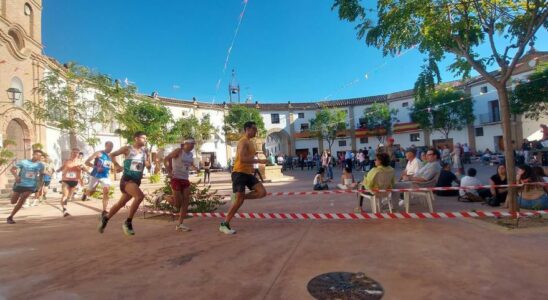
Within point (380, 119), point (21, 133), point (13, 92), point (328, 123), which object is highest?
point (380, 119)

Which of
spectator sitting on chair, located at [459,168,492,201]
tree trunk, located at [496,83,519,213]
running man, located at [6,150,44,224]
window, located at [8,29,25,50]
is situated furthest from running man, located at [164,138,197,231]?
window, located at [8,29,25,50]

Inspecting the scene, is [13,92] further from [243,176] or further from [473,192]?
[473,192]

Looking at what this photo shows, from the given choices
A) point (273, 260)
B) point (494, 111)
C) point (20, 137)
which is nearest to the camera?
point (273, 260)

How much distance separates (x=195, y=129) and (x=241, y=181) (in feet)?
109

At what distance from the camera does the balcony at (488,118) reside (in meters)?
33.0

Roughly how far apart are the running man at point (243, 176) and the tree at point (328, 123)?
3674 centimetres

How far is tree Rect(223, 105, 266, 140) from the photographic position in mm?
40537

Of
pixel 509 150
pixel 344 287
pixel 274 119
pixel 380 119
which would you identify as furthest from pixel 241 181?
pixel 274 119

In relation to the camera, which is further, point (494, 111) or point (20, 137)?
point (494, 111)

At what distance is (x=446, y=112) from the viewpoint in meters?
34.6

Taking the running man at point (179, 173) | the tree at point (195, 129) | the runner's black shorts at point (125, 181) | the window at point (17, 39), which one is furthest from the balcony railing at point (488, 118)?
the window at point (17, 39)

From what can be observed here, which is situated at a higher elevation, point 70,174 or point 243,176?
point 70,174

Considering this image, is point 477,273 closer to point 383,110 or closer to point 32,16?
point 32,16

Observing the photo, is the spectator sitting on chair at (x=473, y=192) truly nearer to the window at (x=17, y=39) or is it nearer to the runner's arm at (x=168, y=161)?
the runner's arm at (x=168, y=161)
